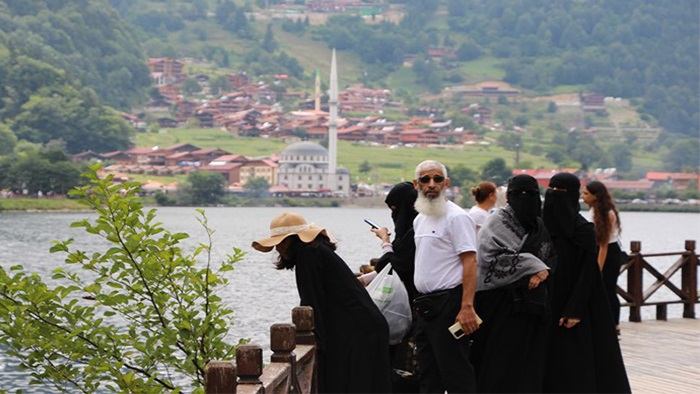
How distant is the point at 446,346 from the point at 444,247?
19.1 inches

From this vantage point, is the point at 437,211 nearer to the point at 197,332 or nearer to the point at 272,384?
the point at 272,384

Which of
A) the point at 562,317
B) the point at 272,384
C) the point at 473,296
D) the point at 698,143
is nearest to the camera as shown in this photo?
the point at 272,384

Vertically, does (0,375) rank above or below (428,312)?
below

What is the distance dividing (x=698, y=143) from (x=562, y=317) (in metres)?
197

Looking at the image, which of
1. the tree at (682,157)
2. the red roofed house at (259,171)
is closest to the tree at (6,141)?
the red roofed house at (259,171)

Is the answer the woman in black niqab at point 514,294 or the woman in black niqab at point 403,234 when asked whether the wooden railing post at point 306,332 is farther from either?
the woman in black niqab at point 514,294

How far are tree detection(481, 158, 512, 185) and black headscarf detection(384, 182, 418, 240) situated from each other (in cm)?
14441

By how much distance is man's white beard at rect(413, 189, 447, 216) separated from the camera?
666 cm

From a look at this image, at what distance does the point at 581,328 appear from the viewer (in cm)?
709

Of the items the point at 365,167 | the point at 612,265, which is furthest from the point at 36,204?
the point at 612,265

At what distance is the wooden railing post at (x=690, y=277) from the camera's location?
15453 mm

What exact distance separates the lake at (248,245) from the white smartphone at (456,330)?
0.72m

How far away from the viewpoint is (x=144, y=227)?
9164 millimetres

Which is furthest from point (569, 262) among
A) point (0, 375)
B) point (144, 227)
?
point (0, 375)
